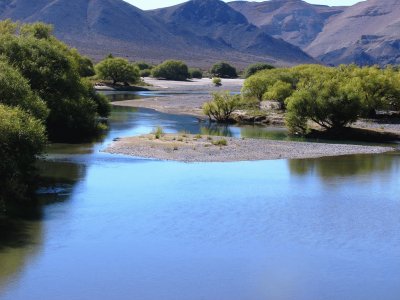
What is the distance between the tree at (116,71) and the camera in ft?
364

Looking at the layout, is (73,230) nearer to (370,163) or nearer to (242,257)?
(242,257)

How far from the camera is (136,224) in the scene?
83.7ft

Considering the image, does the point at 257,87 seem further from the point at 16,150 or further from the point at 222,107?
the point at 16,150

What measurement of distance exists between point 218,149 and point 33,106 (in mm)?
13132

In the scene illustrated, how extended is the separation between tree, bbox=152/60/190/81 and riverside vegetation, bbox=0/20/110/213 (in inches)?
3081

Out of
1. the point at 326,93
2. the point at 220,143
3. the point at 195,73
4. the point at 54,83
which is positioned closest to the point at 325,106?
the point at 326,93

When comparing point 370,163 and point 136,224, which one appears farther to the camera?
point 370,163

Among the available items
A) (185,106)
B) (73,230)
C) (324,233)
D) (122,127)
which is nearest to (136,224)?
(73,230)

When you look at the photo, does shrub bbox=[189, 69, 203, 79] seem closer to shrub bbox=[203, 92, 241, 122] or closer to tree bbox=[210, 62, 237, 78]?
tree bbox=[210, 62, 237, 78]

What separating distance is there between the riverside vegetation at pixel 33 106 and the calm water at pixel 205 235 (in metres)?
2.10

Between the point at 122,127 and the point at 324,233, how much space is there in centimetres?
3400

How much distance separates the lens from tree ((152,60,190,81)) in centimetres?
14212

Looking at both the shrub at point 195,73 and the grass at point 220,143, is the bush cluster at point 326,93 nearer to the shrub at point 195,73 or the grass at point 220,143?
the grass at point 220,143

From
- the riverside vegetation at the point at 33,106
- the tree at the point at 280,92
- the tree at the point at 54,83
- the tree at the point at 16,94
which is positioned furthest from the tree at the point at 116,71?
the tree at the point at 16,94
